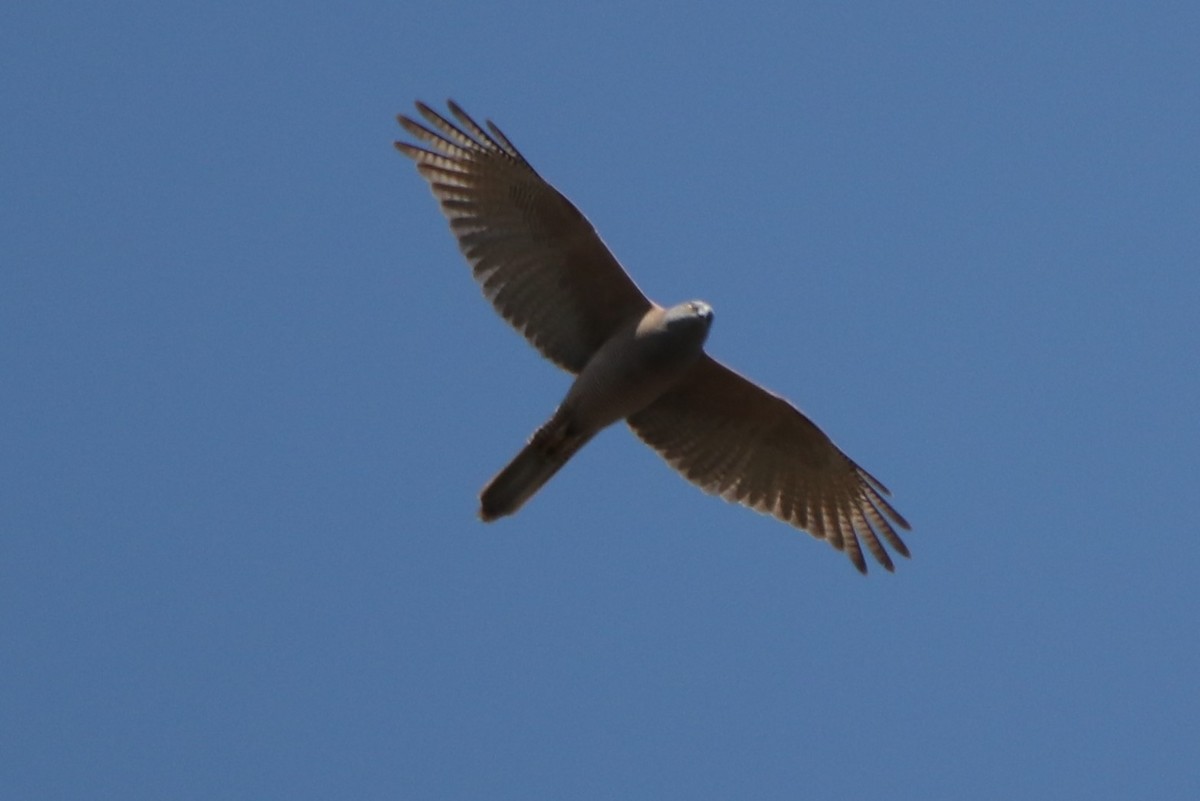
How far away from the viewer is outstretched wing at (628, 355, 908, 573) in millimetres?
16016

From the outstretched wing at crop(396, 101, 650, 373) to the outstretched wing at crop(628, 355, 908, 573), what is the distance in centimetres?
87

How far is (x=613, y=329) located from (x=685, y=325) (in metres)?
Result: 0.91

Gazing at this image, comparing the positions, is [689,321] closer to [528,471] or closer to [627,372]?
[627,372]

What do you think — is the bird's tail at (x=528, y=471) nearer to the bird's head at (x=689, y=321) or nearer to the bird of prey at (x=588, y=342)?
the bird of prey at (x=588, y=342)

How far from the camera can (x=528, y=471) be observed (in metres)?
15.4

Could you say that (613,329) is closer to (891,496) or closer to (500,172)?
(500,172)

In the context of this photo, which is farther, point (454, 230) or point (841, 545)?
point (841, 545)

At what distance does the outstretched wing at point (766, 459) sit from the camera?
A: 631 inches

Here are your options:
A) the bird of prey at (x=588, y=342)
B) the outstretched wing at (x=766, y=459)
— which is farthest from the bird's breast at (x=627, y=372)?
the outstretched wing at (x=766, y=459)

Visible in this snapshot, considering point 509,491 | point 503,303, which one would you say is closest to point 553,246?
point 503,303

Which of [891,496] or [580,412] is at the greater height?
[891,496]

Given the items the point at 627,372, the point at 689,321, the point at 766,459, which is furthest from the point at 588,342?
the point at 766,459

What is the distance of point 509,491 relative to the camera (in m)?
15.3

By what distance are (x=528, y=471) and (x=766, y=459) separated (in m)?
2.22
